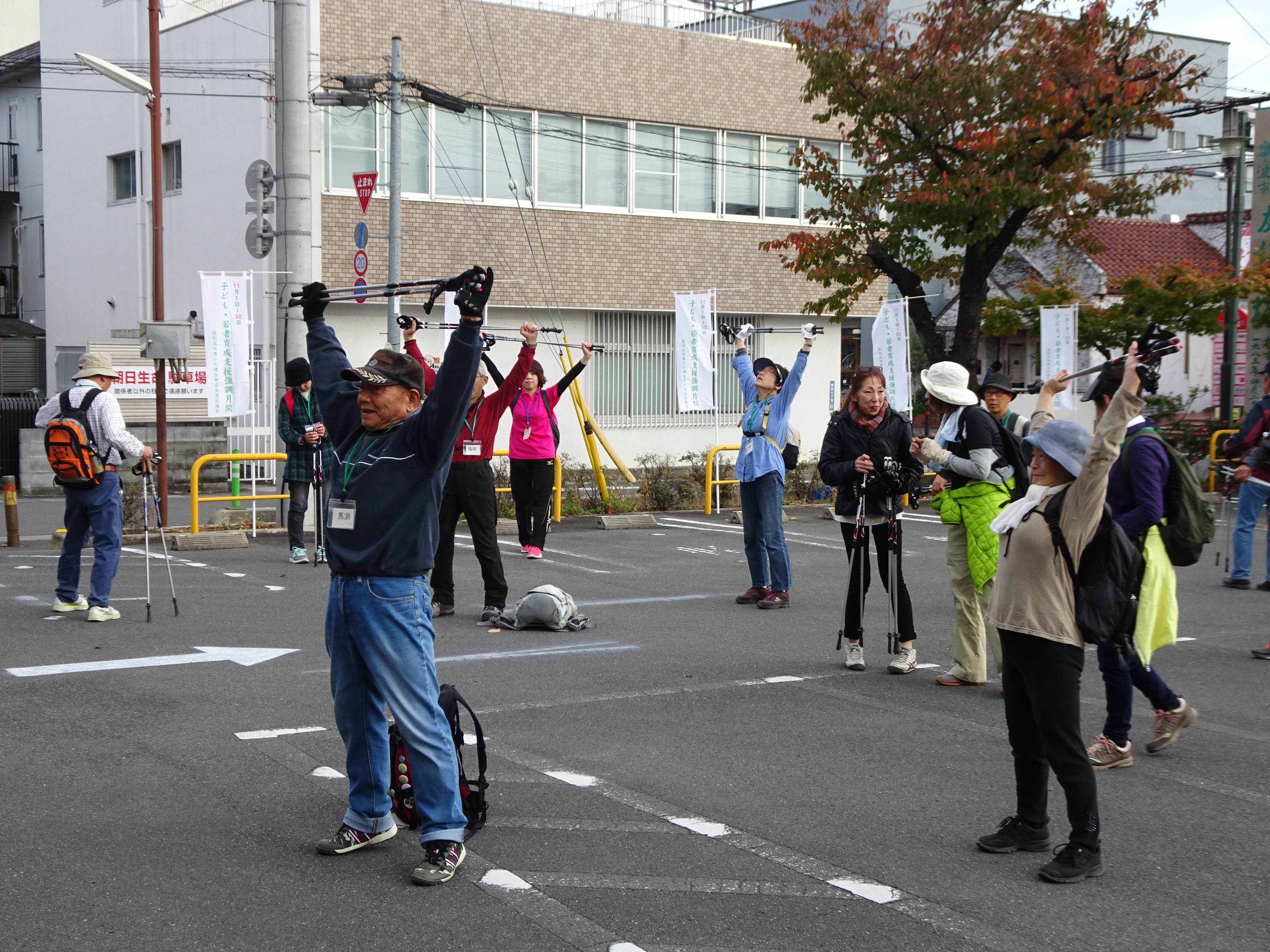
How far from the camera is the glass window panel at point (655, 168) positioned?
25781 millimetres

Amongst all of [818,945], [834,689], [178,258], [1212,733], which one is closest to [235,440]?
[178,258]

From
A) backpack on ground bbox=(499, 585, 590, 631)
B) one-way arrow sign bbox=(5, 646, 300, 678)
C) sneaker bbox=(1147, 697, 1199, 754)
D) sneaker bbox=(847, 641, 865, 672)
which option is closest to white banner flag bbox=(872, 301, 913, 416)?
backpack on ground bbox=(499, 585, 590, 631)

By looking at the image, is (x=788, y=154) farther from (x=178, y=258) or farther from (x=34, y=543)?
(x=34, y=543)

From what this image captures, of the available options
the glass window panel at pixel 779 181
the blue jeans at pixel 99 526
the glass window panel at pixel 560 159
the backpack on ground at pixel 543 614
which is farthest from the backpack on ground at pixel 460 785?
the glass window panel at pixel 779 181

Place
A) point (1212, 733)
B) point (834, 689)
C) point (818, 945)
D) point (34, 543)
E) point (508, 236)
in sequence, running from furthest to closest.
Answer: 1. point (508, 236)
2. point (34, 543)
3. point (834, 689)
4. point (1212, 733)
5. point (818, 945)

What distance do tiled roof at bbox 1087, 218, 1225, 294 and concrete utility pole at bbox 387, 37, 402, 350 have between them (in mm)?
20839

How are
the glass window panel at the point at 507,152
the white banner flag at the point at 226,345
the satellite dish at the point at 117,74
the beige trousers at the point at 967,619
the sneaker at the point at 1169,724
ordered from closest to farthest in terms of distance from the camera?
the sneaker at the point at 1169,724 < the beige trousers at the point at 967,619 < the white banner flag at the point at 226,345 < the satellite dish at the point at 117,74 < the glass window panel at the point at 507,152

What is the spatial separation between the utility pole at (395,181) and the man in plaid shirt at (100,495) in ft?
27.5

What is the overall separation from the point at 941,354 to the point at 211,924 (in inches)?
739

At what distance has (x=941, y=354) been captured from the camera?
2150cm

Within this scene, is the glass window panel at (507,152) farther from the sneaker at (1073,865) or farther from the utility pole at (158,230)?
the sneaker at (1073,865)

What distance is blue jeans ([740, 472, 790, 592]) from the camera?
417 inches

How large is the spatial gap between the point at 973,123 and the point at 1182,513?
14626mm

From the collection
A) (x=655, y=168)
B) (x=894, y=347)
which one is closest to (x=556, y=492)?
(x=894, y=347)
